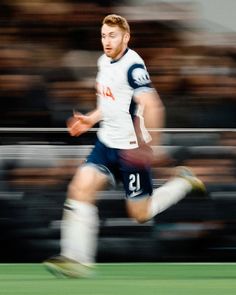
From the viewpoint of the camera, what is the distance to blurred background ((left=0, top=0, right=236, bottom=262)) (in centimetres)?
1035

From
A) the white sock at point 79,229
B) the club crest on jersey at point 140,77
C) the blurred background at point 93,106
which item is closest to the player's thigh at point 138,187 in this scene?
the white sock at point 79,229

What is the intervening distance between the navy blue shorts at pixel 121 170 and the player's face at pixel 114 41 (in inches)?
21.3

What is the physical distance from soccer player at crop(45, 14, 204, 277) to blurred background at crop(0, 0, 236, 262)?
1.73 meters

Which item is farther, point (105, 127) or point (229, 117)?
point (229, 117)

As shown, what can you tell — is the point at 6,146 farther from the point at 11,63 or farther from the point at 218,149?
the point at 218,149

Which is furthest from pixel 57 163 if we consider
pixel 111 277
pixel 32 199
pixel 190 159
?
pixel 111 277

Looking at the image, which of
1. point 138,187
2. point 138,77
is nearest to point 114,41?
point 138,77

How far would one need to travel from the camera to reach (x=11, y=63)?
1063cm

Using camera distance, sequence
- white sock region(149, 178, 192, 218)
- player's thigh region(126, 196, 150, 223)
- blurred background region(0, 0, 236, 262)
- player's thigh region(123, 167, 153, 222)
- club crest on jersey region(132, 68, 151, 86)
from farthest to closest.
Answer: blurred background region(0, 0, 236, 262)
white sock region(149, 178, 192, 218)
player's thigh region(126, 196, 150, 223)
player's thigh region(123, 167, 153, 222)
club crest on jersey region(132, 68, 151, 86)

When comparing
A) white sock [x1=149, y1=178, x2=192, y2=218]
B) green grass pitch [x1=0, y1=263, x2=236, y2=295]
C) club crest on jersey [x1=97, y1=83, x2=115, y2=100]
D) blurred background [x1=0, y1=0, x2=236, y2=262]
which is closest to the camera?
green grass pitch [x1=0, y1=263, x2=236, y2=295]

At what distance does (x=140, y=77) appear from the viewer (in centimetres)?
827

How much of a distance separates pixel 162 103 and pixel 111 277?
208cm

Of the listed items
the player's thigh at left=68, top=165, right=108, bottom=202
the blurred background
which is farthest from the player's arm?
the blurred background

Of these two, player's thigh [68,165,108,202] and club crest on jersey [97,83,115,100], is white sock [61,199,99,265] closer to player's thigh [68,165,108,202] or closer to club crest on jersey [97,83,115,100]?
player's thigh [68,165,108,202]
